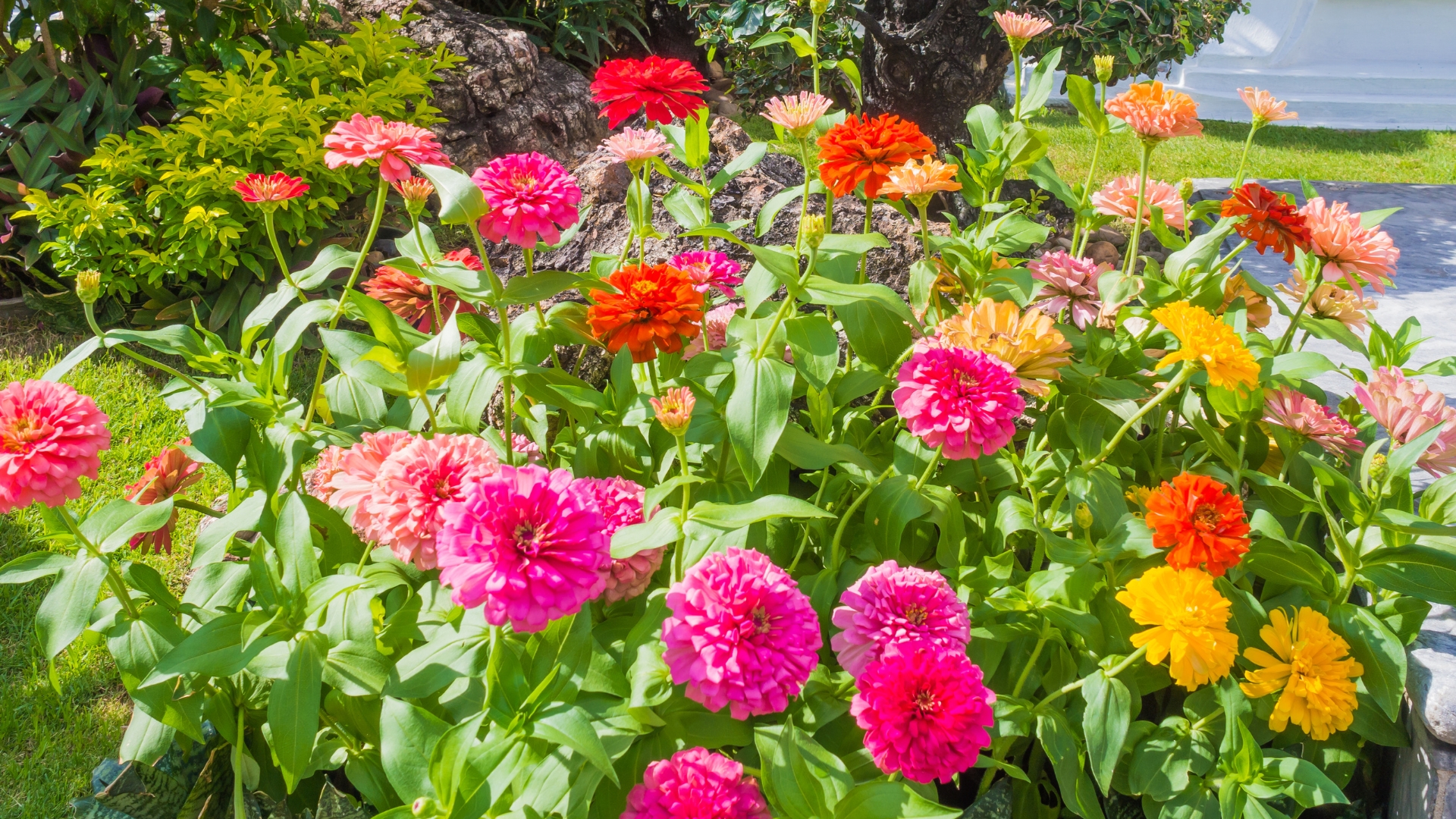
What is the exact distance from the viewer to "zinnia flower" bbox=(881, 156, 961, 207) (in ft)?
4.95

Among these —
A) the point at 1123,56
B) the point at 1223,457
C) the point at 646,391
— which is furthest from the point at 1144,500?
the point at 1123,56

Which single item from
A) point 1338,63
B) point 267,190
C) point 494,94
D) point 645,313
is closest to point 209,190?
point 494,94

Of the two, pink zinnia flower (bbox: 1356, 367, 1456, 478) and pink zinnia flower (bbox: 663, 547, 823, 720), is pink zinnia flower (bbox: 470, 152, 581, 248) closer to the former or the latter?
pink zinnia flower (bbox: 663, 547, 823, 720)

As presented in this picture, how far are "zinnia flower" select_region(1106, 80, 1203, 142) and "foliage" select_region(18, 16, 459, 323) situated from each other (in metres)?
2.52

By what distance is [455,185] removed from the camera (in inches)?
47.7

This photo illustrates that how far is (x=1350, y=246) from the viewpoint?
1472 millimetres

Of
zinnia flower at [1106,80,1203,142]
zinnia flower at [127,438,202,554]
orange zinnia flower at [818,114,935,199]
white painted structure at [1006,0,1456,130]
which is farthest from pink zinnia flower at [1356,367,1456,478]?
white painted structure at [1006,0,1456,130]

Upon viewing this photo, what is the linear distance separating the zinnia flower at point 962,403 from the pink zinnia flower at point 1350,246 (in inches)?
25.0

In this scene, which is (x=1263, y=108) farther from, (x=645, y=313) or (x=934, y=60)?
(x=934, y=60)

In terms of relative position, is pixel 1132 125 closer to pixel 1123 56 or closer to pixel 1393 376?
pixel 1393 376

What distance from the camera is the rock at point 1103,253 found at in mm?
3857

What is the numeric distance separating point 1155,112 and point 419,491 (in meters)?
1.23

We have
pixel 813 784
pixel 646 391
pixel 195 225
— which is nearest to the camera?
pixel 813 784

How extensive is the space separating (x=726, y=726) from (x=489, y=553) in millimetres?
436
